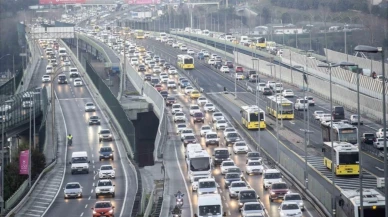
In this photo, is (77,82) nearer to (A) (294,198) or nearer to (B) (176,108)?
(B) (176,108)

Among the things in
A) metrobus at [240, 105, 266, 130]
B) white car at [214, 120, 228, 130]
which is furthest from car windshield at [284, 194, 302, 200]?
white car at [214, 120, 228, 130]

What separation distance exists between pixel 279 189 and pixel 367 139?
19.3 meters

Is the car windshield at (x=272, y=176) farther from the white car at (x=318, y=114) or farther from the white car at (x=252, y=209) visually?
the white car at (x=318, y=114)

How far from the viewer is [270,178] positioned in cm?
4966

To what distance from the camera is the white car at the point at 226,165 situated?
54259 millimetres

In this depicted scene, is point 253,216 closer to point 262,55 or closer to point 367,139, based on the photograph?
point 367,139

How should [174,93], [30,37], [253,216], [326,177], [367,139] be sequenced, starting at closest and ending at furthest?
[253,216]
[326,177]
[367,139]
[174,93]
[30,37]

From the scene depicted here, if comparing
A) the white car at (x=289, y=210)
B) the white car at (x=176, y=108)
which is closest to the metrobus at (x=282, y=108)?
the white car at (x=176, y=108)

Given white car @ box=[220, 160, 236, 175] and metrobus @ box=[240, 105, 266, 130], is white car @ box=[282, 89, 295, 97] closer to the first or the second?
metrobus @ box=[240, 105, 266, 130]

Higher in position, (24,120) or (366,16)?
(366,16)

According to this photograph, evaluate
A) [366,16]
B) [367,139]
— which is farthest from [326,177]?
[366,16]

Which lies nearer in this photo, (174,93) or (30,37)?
(174,93)

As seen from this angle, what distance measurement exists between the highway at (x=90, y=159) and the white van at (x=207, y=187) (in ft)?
10.5

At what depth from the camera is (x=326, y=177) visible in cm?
5341
